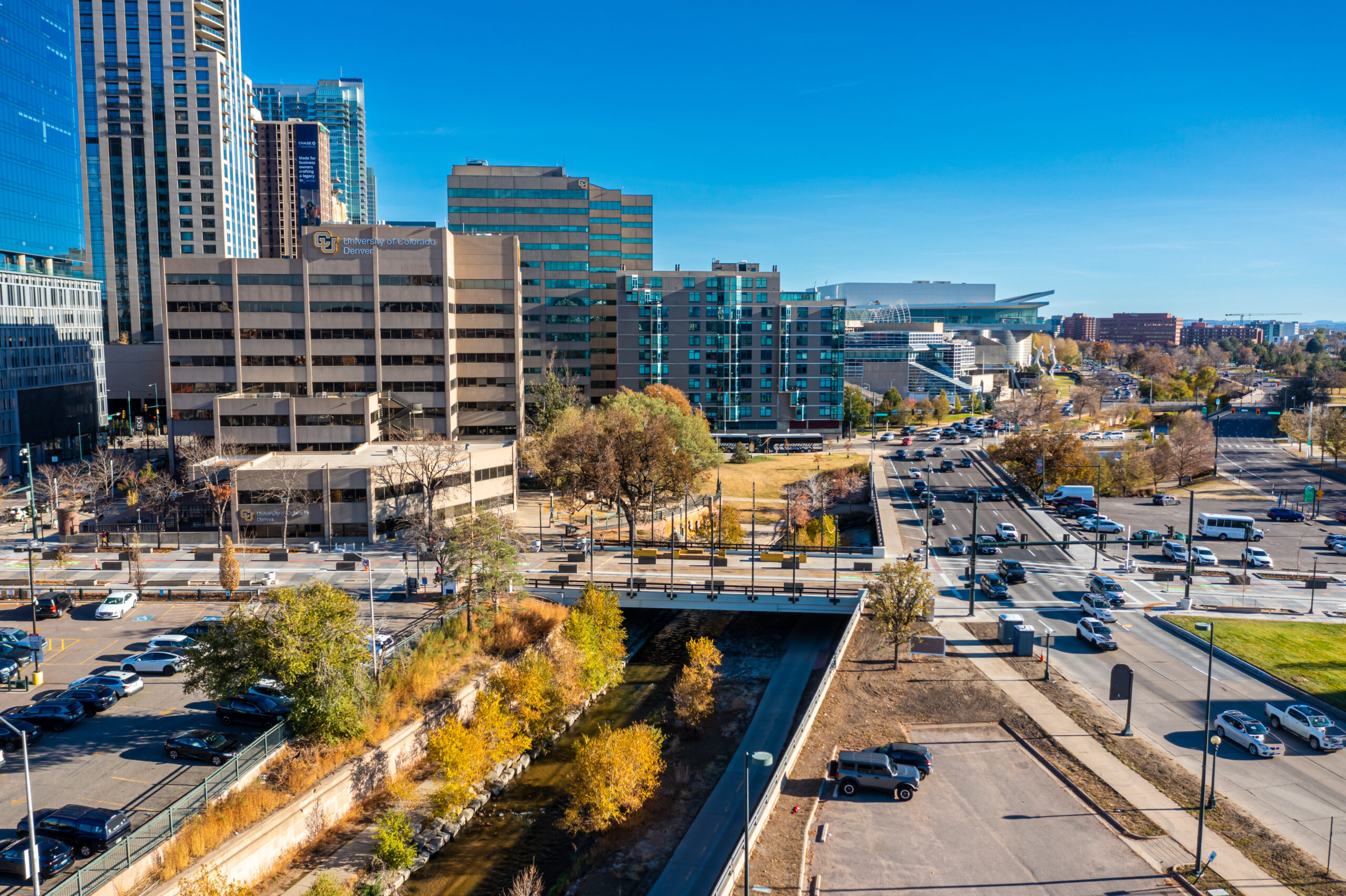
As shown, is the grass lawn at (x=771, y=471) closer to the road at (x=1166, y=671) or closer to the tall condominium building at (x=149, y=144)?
the road at (x=1166, y=671)

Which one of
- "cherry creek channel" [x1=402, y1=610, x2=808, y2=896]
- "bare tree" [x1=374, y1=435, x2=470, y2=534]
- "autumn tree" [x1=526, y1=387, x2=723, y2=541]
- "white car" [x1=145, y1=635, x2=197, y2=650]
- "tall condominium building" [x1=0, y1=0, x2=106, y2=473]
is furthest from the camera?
"tall condominium building" [x1=0, y1=0, x2=106, y2=473]

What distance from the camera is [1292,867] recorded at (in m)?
26.1

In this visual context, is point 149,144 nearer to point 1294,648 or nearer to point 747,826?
point 747,826

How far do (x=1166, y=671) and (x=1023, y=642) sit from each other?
6.90m

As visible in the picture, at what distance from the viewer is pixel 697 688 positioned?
43188 millimetres

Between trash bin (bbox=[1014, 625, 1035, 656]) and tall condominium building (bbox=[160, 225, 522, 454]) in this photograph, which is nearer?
trash bin (bbox=[1014, 625, 1035, 656])

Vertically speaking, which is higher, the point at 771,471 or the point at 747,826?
the point at 771,471

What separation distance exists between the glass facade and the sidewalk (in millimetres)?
110086

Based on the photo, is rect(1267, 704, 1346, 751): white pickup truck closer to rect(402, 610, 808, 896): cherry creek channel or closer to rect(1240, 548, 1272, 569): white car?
rect(402, 610, 808, 896): cherry creek channel

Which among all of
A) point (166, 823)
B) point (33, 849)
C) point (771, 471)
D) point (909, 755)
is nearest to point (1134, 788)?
point (909, 755)

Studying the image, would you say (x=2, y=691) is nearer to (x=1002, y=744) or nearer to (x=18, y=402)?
(x=1002, y=744)

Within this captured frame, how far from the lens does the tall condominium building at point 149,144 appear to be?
152750mm

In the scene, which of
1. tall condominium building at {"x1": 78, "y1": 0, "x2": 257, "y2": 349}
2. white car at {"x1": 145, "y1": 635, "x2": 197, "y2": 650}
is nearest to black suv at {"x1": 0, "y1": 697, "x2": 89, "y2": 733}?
white car at {"x1": 145, "y1": 635, "x2": 197, "y2": 650}

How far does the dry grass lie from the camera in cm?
9775
